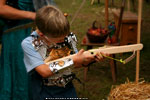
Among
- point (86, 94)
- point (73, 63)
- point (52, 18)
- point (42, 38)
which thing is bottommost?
point (86, 94)

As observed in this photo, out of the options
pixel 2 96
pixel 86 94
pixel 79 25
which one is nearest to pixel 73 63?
pixel 2 96

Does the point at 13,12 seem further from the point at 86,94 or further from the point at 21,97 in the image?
the point at 86,94

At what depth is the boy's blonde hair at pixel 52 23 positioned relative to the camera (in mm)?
1324

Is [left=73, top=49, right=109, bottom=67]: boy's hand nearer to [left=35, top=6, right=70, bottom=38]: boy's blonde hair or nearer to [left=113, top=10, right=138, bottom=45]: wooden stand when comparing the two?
[left=35, top=6, right=70, bottom=38]: boy's blonde hair

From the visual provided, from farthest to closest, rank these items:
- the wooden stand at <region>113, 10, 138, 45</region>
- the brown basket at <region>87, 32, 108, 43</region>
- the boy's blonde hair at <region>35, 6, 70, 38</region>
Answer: the wooden stand at <region>113, 10, 138, 45</region> < the brown basket at <region>87, 32, 108, 43</region> < the boy's blonde hair at <region>35, 6, 70, 38</region>

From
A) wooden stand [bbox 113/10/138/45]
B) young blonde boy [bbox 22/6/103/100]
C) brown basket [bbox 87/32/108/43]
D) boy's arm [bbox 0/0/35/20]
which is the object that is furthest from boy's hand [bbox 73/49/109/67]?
wooden stand [bbox 113/10/138/45]

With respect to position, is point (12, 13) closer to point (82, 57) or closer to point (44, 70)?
point (44, 70)

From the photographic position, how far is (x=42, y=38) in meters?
1.48

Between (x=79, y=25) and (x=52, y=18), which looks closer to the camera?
(x=52, y=18)

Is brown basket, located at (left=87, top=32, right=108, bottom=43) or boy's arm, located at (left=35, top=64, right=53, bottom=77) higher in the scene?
boy's arm, located at (left=35, top=64, right=53, bottom=77)

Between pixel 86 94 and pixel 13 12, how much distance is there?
76.7 inches

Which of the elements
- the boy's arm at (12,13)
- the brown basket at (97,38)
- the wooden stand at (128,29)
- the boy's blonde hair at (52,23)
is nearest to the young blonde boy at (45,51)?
the boy's blonde hair at (52,23)

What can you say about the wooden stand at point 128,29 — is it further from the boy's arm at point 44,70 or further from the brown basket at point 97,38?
the boy's arm at point 44,70

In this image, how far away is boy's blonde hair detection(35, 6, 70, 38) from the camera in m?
1.32
